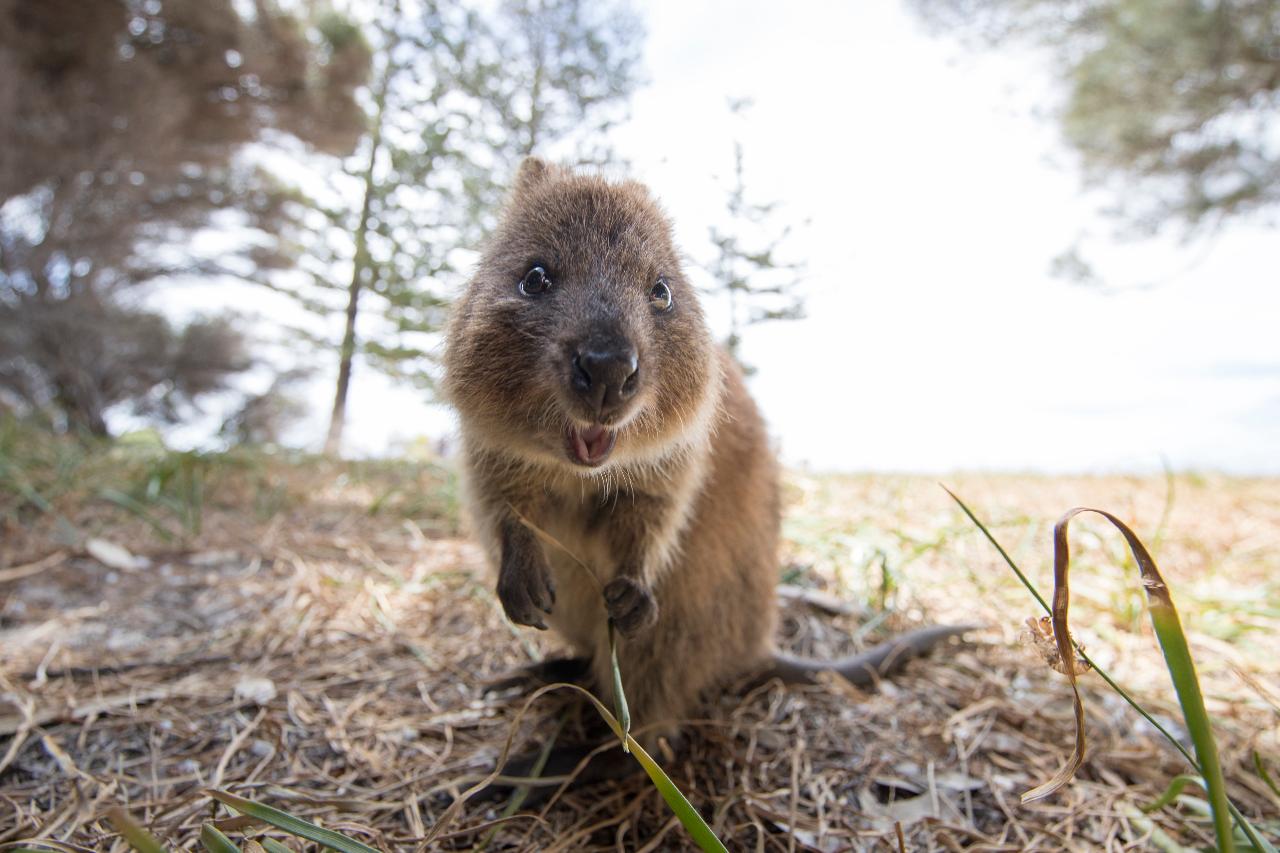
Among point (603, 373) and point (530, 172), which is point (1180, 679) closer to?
point (603, 373)

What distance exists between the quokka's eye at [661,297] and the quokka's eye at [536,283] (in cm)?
31

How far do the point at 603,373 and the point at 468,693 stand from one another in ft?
5.35

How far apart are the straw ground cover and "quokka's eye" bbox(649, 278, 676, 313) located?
4.67 feet

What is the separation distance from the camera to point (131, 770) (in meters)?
1.91

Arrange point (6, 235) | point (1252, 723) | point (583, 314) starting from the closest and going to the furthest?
1. point (583, 314)
2. point (1252, 723)
3. point (6, 235)

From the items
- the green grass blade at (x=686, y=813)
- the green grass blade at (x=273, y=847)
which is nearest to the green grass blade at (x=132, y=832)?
the green grass blade at (x=273, y=847)

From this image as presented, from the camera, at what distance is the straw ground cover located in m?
1.85

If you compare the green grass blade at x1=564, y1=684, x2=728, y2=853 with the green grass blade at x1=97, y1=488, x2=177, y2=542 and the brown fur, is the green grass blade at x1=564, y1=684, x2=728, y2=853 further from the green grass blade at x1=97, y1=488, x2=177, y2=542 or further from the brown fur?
the green grass blade at x1=97, y1=488, x2=177, y2=542

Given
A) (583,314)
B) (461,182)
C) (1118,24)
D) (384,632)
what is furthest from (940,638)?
(1118,24)

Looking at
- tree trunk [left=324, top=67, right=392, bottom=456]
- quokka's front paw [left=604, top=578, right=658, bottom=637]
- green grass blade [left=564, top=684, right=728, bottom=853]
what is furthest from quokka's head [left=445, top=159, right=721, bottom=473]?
tree trunk [left=324, top=67, right=392, bottom=456]

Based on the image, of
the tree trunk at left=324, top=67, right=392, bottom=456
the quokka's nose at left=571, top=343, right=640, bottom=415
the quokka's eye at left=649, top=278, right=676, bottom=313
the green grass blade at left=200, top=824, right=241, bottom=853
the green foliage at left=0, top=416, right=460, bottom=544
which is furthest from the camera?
the tree trunk at left=324, top=67, right=392, bottom=456

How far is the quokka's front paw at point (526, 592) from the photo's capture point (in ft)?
6.68

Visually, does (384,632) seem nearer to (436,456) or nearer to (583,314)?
(583,314)

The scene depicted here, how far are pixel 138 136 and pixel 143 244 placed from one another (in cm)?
Answer: 199
